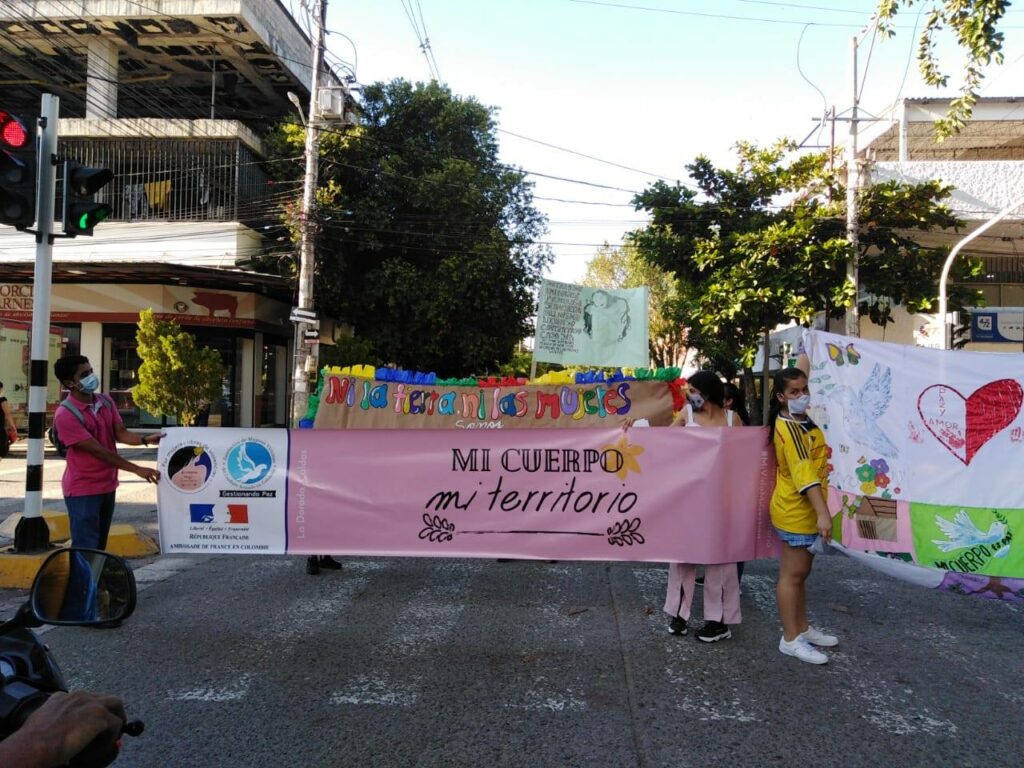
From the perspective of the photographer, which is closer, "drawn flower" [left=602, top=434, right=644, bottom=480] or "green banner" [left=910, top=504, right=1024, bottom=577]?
"green banner" [left=910, top=504, right=1024, bottom=577]

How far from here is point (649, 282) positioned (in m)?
32.1

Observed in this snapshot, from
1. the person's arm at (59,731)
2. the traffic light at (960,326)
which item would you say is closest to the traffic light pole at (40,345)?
the person's arm at (59,731)

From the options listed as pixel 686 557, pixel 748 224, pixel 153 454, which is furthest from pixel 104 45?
pixel 686 557

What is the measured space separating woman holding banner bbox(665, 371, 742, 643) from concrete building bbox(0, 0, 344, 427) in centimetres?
1852

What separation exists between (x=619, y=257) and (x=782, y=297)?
67.3 ft

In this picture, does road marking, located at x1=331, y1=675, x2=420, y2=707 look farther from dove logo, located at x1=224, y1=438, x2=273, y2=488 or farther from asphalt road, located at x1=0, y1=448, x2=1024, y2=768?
dove logo, located at x1=224, y1=438, x2=273, y2=488

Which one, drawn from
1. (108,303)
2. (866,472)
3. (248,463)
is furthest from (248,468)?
(108,303)

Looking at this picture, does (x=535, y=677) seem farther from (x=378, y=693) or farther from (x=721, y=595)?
(x=721, y=595)

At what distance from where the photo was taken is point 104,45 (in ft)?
76.2

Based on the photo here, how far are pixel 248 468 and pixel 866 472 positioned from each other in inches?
166

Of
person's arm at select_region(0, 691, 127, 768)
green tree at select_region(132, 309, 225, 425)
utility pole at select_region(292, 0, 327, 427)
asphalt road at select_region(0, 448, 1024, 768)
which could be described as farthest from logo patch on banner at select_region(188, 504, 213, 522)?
green tree at select_region(132, 309, 225, 425)

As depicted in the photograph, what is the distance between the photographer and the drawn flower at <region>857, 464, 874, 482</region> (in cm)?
514

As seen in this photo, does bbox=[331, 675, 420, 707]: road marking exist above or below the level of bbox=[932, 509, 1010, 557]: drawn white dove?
below

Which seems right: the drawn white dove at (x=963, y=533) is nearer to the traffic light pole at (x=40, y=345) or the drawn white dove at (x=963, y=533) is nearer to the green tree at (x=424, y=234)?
the traffic light pole at (x=40, y=345)
